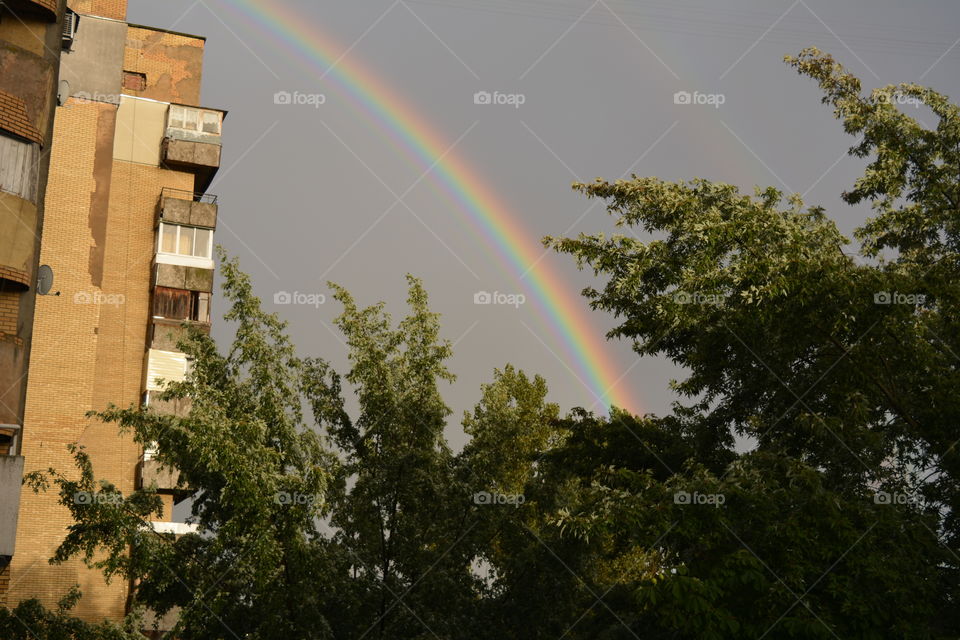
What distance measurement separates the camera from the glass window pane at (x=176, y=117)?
37.5 metres

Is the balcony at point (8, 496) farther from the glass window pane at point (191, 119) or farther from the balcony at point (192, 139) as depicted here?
the glass window pane at point (191, 119)

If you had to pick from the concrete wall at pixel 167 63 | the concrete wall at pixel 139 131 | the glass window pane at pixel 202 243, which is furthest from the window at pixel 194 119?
the glass window pane at pixel 202 243

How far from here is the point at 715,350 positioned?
60.0 feet


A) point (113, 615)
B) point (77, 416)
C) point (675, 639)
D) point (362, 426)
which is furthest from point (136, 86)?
point (675, 639)

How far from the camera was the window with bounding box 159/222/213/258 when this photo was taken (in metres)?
36.1

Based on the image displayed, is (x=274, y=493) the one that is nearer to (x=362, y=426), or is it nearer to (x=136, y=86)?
(x=362, y=426)

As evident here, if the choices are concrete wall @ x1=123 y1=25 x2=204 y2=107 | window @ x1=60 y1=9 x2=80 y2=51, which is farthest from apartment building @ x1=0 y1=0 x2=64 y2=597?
concrete wall @ x1=123 y1=25 x2=204 y2=107

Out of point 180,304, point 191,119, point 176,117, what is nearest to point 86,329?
point 180,304

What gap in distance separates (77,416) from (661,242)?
21052mm

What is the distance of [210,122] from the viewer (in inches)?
1495

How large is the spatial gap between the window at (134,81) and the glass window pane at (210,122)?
2.72m

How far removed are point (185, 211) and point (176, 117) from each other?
3643 mm

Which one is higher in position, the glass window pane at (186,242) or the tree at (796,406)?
the glass window pane at (186,242)

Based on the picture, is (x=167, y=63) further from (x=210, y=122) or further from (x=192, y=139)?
(x=192, y=139)
